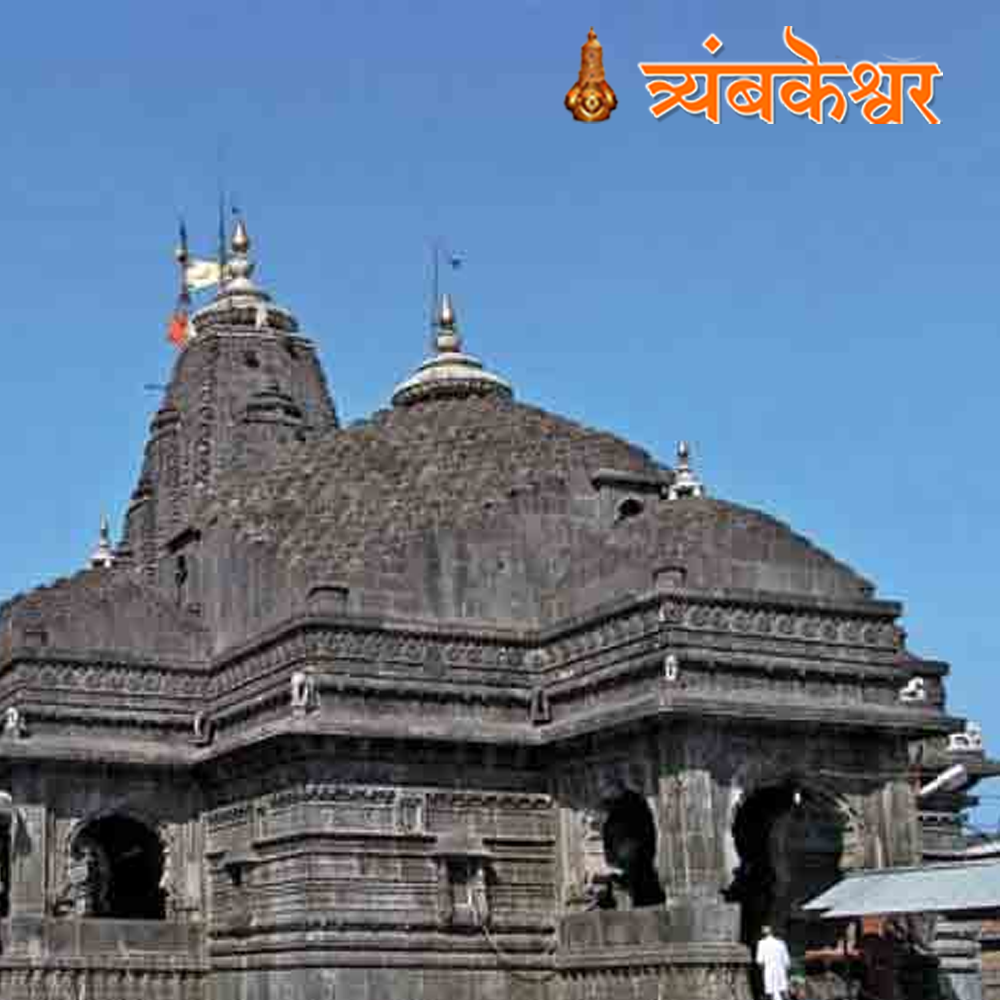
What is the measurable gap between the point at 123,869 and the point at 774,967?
44.8ft

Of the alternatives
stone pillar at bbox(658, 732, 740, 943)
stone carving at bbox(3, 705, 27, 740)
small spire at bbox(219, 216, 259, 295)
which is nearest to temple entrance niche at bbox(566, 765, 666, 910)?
stone pillar at bbox(658, 732, 740, 943)

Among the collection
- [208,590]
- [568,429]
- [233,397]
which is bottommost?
[208,590]

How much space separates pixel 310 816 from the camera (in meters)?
31.7

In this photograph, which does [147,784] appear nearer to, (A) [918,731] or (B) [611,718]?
(B) [611,718]

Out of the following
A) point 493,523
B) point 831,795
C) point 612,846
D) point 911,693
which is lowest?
point 612,846

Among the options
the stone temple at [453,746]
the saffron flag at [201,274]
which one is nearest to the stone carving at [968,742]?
the stone temple at [453,746]

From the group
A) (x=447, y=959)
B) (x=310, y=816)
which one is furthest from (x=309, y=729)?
(x=447, y=959)

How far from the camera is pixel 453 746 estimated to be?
33062 millimetres

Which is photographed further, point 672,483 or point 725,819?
point 672,483

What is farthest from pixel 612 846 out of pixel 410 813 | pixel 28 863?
pixel 28 863

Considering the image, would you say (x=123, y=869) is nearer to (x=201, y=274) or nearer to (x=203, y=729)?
(x=203, y=729)

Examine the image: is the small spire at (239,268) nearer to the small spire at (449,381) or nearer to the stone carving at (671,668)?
the small spire at (449,381)

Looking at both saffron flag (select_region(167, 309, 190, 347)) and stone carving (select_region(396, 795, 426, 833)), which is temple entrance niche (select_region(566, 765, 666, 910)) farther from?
saffron flag (select_region(167, 309, 190, 347))

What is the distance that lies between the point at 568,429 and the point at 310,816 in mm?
10266
